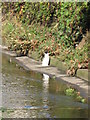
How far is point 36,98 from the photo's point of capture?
31.2 ft

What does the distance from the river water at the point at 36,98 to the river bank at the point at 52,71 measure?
230 mm

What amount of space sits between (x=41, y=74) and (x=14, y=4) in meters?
9.17

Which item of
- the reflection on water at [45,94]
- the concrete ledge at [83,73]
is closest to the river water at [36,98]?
the reflection on water at [45,94]

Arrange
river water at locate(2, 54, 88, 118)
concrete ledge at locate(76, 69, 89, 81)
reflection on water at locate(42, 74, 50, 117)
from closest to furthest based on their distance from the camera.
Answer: river water at locate(2, 54, 88, 118) < reflection on water at locate(42, 74, 50, 117) < concrete ledge at locate(76, 69, 89, 81)

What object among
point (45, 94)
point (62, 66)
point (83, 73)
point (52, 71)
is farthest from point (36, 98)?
point (62, 66)

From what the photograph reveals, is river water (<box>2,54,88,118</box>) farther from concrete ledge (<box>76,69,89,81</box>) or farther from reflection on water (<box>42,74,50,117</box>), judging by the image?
concrete ledge (<box>76,69,89,81</box>)

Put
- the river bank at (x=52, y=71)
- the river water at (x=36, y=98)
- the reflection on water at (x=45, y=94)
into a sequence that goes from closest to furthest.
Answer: the river water at (x=36, y=98)
the reflection on water at (x=45, y=94)
the river bank at (x=52, y=71)

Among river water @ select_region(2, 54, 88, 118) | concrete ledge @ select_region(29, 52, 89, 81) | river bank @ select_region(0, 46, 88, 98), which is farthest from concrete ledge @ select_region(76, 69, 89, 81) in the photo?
river water @ select_region(2, 54, 88, 118)

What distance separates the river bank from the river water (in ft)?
0.76

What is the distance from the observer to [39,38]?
16172 millimetres

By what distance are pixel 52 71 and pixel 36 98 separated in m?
3.49

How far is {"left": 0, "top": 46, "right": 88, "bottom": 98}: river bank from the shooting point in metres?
10.5

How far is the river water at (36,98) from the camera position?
8.14 meters

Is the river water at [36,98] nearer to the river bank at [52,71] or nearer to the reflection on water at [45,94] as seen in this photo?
the reflection on water at [45,94]
